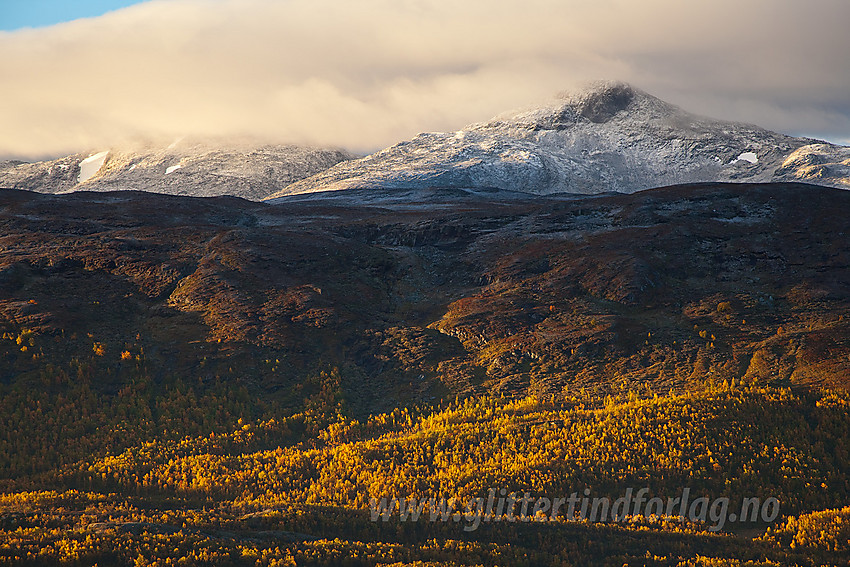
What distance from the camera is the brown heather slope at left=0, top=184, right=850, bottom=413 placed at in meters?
45.5

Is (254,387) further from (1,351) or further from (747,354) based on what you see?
(747,354)

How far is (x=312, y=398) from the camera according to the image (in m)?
44.3

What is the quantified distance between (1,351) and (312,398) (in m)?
19.5

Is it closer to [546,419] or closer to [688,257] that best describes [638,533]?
[546,419]

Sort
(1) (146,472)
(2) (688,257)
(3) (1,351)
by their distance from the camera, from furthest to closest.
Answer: (2) (688,257) → (3) (1,351) → (1) (146,472)

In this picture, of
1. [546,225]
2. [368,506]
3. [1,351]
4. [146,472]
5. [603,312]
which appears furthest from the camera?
[546,225]

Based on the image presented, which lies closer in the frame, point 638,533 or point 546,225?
point 638,533

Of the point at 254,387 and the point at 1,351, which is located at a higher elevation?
the point at 1,351

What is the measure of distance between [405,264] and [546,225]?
63.5ft

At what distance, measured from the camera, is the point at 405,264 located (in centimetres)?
6700

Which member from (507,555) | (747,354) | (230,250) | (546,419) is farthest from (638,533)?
(230,250)

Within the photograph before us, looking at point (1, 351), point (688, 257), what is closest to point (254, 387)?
point (1, 351)

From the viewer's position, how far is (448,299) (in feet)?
195

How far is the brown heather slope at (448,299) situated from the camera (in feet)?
149
